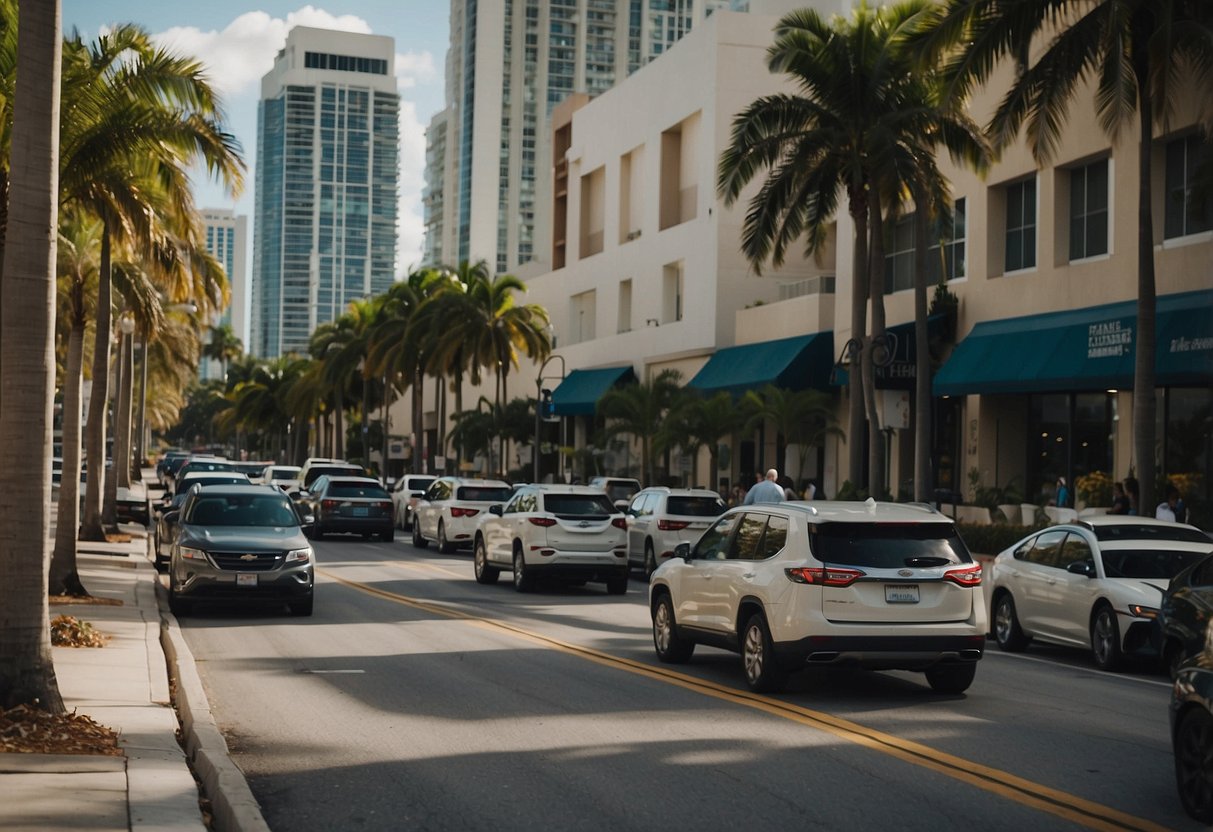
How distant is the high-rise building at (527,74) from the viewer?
176 meters

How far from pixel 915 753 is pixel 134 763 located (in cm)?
518

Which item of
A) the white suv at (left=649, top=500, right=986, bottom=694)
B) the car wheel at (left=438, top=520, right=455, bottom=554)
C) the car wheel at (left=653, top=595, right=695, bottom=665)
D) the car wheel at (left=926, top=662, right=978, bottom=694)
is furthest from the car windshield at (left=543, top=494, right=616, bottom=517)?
the car wheel at (left=926, top=662, right=978, bottom=694)

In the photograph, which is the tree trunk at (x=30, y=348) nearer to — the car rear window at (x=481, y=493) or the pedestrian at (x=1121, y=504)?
the pedestrian at (x=1121, y=504)

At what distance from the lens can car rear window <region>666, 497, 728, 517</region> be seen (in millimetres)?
28391

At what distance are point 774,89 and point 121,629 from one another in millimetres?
40713

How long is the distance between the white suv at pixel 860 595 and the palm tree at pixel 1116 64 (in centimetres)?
1180

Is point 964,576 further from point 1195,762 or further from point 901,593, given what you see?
point 1195,762

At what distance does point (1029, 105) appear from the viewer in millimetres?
25219

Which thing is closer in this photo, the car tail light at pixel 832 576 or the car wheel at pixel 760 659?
the car tail light at pixel 832 576

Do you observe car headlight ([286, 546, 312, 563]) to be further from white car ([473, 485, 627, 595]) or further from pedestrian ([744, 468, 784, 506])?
pedestrian ([744, 468, 784, 506])

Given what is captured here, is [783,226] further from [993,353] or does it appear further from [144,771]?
[144,771]

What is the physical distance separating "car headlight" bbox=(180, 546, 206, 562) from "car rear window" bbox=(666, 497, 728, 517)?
11383 millimetres

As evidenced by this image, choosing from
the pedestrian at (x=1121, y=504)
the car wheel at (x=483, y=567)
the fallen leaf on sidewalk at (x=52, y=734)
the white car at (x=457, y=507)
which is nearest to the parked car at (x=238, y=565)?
the car wheel at (x=483, y=567)

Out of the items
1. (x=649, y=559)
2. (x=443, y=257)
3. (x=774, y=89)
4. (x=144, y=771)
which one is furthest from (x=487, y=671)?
(x=443, y=257)
